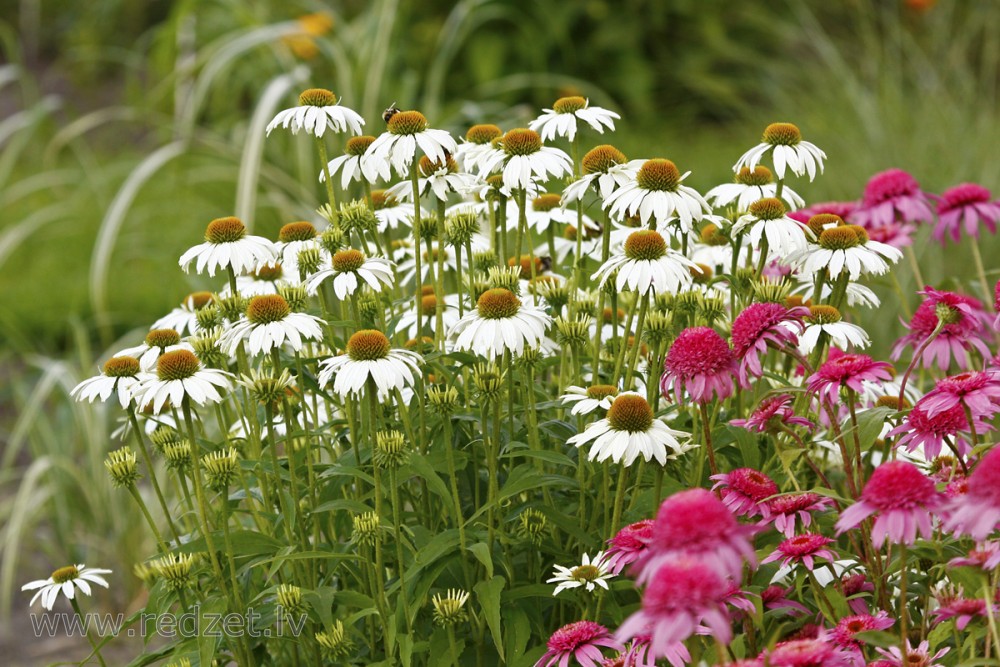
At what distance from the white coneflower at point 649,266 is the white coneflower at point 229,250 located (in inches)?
21.9

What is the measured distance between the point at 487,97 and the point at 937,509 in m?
5.63

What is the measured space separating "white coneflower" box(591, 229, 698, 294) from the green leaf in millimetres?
443

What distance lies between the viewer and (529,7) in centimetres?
680

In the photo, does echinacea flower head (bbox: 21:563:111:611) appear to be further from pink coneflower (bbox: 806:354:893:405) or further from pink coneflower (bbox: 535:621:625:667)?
pink coneflower (bbox: 806:354:893:405)

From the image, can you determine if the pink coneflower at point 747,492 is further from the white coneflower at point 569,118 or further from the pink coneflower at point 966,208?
the pink coneflower at point 966,208

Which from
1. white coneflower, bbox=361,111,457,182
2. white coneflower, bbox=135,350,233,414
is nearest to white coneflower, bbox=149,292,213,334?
white coneflower, bbox=135,350,233,414

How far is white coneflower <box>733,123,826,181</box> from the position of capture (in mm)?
1771

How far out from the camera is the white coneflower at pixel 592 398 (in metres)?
1.55

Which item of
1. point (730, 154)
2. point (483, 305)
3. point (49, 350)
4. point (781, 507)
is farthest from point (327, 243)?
point (730, 154)

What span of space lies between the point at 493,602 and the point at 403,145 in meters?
0.70

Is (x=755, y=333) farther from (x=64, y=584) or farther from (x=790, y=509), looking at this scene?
(x=64, y=584)

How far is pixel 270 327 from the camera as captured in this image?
1548 mm

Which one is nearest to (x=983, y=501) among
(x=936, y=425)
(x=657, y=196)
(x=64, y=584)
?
(x=936, y=425)

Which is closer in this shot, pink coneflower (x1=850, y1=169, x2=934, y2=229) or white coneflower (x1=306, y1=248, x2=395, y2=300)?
white coneflower (x1=306, y1=248, x2=395, y2=300)
